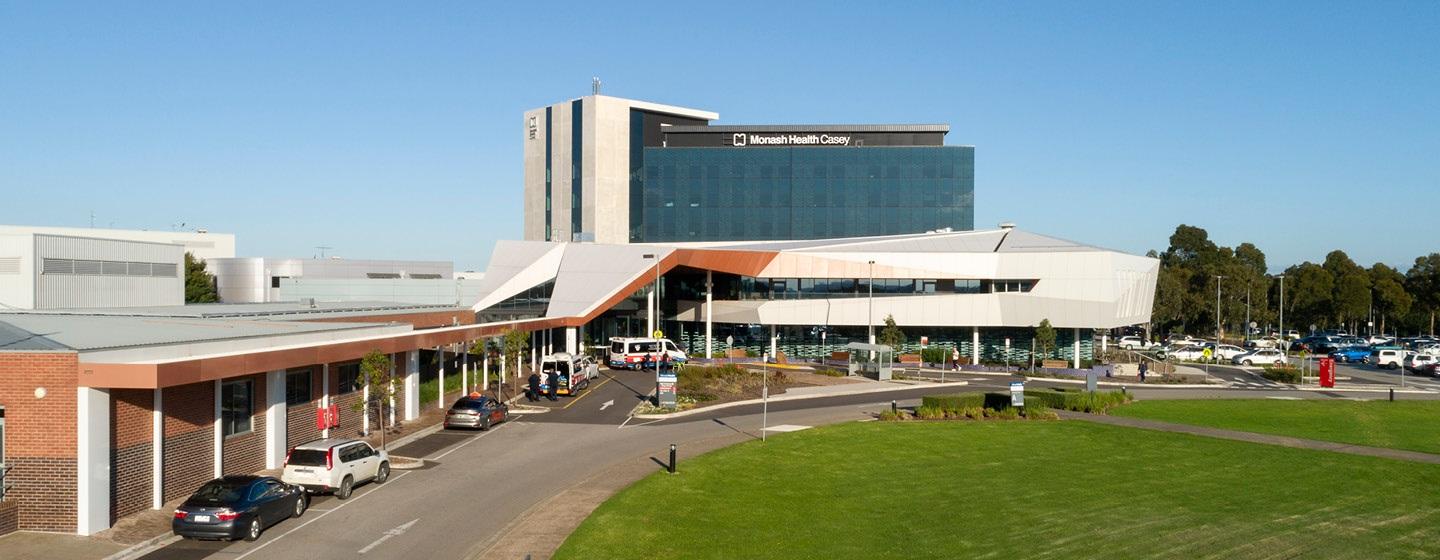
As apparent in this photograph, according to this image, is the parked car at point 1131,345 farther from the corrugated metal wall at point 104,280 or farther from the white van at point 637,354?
the corrugated metal wall at point 104,280

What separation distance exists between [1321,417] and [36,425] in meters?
49.1

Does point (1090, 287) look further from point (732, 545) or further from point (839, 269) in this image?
point (732, 545)

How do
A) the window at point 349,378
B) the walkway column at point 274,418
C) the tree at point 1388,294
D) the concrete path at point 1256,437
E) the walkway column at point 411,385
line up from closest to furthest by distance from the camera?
the walkway column at point 274,418 < the concrete path at point 1256,437 < the window at point 349,378 < the walkway column at point 411,385 < the tree at point 1388,294

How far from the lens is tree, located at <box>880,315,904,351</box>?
7469 centimetres

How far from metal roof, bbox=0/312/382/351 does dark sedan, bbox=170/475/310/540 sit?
14.2 ft

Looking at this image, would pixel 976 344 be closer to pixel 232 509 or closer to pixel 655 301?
pixel 655 301

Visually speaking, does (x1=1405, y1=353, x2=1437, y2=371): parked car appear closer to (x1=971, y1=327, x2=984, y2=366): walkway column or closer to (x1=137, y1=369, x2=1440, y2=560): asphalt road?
(x1=137, y1=369, x2=1440, y2=560): asphalt road

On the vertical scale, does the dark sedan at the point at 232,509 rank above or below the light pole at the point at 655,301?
below

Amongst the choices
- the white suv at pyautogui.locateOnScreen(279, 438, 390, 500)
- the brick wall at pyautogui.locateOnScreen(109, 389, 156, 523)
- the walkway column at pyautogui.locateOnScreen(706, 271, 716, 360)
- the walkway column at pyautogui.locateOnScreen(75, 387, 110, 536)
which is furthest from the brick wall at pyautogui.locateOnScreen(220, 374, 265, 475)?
the walkway column at pyautogui.locateOnScreen(706, 271, 716, 360)

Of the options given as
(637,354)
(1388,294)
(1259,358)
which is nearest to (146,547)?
(637,354)

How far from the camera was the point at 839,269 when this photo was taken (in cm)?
7794

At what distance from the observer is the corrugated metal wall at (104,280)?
167 feet

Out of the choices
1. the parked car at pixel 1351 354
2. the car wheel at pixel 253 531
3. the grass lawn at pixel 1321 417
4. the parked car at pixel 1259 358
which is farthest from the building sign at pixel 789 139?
the car wheel at pixel 253 531

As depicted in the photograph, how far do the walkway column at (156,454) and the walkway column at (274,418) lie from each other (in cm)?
555
